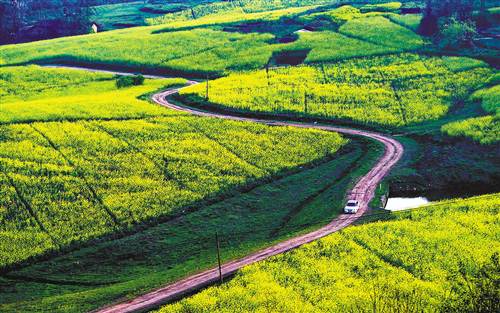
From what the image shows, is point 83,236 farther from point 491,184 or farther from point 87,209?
point 491,184

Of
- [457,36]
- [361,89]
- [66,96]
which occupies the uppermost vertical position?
[457,36]

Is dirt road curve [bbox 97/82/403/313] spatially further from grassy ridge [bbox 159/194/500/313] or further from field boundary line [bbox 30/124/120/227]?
field boundary line [bbox 30/124/120/227]

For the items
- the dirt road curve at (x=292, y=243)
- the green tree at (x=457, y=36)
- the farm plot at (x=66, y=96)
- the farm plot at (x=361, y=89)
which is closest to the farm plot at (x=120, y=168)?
the farm plot at (x=66, y=96)

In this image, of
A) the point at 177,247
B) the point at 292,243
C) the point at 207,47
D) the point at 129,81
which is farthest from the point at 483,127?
the point at 207,47

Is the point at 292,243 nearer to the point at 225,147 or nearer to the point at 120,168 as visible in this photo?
the point at 225,147

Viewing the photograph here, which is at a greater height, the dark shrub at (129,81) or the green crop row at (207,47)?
the green crop row at (207,47)

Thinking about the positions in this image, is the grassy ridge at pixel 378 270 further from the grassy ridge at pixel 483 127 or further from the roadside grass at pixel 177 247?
the grassy ridge at pixel 483 127
